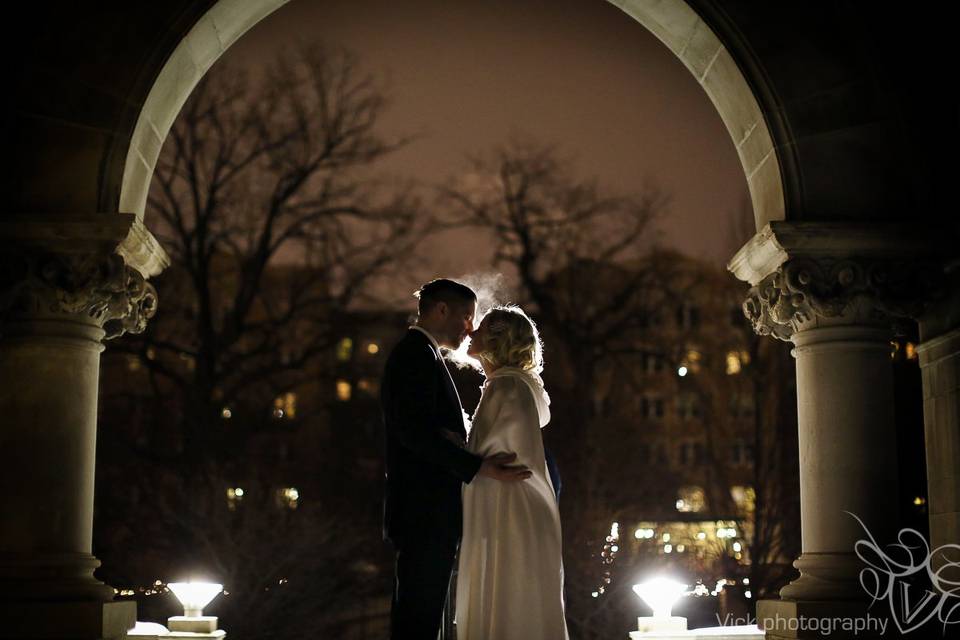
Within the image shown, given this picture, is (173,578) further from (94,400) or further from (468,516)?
(468,516)

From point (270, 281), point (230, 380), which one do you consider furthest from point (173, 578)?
point (270, 281)

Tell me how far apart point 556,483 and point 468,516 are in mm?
557

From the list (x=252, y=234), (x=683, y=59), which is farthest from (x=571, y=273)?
(x=683, y=59)

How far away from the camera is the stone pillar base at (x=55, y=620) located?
24.1 ft

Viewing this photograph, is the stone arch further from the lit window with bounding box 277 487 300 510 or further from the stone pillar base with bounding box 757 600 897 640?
the lit window with bounding box 277 487 300 510

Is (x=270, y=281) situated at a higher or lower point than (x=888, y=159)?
higher

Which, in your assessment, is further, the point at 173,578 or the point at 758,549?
the point at 758,549

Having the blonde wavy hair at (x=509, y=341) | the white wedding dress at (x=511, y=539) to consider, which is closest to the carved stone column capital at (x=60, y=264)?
the blonde wavy hair at (x=509, y=341)

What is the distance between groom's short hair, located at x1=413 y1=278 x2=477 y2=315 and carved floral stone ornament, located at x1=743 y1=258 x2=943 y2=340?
2212mm

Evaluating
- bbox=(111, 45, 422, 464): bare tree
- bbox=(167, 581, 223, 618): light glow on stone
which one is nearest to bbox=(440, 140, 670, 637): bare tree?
bbox=(111, 45, 422, 464): bare tree

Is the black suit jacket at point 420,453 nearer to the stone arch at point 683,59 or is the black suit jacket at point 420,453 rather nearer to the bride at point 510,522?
the bride at point 510,522

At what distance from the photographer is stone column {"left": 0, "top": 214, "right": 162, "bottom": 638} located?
7551mm

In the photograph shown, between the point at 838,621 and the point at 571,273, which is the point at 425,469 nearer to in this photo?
the point at 838,621

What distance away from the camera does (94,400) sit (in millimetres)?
7973
